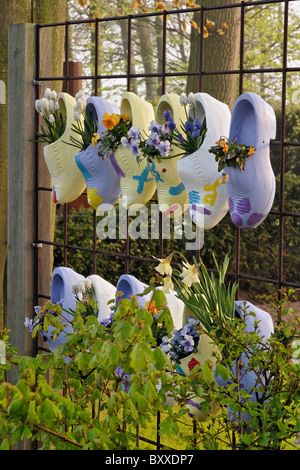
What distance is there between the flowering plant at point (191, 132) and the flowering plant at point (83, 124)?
419mm

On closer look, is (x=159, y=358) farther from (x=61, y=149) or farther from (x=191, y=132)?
(x=61, y=149)

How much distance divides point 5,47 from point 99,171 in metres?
1.52

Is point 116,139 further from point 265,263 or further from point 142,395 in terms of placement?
point 265,263

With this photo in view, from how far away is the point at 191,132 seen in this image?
6.70 feet

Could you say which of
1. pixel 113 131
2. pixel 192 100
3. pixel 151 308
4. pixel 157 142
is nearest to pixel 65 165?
pixel 113 131

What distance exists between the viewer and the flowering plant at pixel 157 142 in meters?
2.07

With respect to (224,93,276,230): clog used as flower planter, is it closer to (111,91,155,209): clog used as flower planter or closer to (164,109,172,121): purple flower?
(164,109,172,121): purple flower

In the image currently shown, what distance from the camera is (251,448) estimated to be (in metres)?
1.73

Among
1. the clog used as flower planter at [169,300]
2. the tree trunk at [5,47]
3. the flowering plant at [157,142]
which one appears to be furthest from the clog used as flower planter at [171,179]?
the tree trunk at [5,47]

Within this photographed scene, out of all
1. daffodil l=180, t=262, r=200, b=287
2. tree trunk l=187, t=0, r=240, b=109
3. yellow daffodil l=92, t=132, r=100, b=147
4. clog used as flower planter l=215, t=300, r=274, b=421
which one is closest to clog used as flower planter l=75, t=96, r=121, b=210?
yellow daffodil l=92, t=132, r=100, b=147

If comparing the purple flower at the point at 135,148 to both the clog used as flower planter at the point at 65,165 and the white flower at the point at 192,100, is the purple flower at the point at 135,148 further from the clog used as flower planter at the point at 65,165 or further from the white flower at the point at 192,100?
the clog used as flower planter at the point at 65,165
